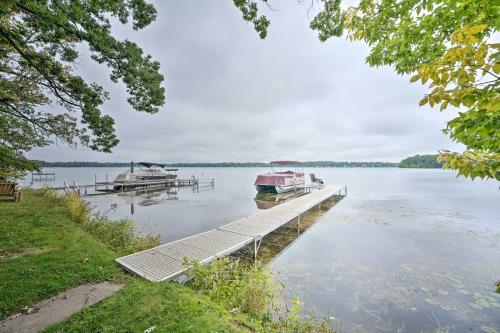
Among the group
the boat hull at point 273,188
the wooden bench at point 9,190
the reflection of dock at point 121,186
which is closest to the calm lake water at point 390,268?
the wooden bench at point 9,190

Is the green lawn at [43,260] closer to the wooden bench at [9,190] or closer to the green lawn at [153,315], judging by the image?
the green lawn at [153,315]

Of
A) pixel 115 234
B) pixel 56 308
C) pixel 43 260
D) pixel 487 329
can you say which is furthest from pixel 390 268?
pixel 43 260

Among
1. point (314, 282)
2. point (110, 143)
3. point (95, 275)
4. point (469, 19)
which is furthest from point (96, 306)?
point (469, 19)

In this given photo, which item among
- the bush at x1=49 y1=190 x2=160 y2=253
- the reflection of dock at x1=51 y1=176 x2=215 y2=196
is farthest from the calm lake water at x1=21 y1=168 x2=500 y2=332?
the reflection of dock at x1=51 y1=176 x2=215 y2=196

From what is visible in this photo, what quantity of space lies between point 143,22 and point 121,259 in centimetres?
645

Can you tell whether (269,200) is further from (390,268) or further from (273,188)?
(390,268)

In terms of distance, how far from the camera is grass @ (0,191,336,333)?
3176 millimetres

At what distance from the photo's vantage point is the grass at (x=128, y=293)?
3176 mm

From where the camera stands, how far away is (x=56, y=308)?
345 centimetres

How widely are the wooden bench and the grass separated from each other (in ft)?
22.5

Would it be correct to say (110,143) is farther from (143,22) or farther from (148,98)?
(143,22)

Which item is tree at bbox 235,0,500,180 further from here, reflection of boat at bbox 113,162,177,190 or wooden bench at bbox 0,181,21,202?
reflection of boat at bbox 113,162,177,190

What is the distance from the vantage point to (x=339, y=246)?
10047 millimetres

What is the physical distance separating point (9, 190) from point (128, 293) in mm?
13357
